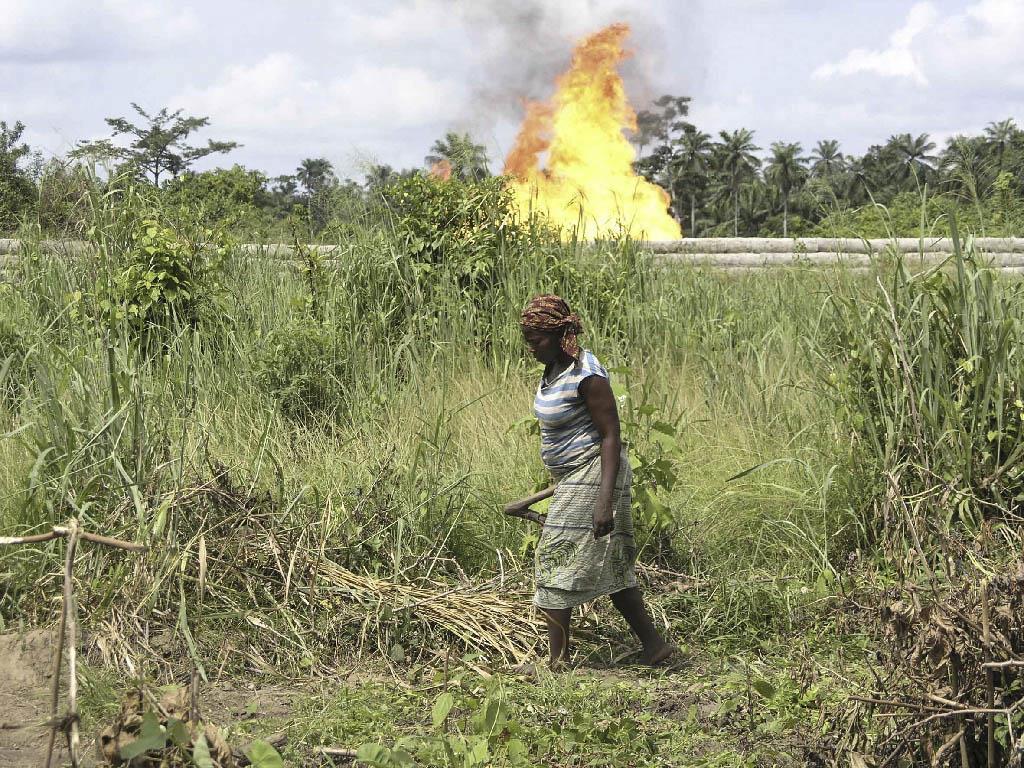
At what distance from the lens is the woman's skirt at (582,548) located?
4.46 meters

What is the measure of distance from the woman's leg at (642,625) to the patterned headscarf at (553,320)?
1.04m

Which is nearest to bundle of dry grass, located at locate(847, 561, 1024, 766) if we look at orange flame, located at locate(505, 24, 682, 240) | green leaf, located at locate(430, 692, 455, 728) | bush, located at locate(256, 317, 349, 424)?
green leaf, located at locate(430, 692, 455, 728)

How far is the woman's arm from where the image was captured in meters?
4.38

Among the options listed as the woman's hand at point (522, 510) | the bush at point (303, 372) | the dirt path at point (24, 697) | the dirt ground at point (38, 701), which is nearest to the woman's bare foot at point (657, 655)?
the woman's hand at point (522, 510)

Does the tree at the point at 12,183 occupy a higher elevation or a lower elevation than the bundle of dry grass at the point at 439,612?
higher

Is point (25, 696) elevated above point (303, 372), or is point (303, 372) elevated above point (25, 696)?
point (303, 372)

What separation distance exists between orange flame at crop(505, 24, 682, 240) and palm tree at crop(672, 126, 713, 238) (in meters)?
50.8

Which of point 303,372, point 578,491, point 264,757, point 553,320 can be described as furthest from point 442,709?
point 303,372

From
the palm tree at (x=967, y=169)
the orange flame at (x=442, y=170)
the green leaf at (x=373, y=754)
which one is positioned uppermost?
the orange flame at (x=442, y=170)

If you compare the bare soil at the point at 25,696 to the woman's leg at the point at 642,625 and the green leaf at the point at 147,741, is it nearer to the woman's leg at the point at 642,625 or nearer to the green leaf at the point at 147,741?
the green leaf at the point at 147,741

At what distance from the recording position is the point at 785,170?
72875 mm

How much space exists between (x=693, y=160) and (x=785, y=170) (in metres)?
6.15

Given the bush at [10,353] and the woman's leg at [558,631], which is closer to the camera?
the woman's leg at [558,631]

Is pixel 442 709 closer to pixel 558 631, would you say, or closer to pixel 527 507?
pixel 558 631
